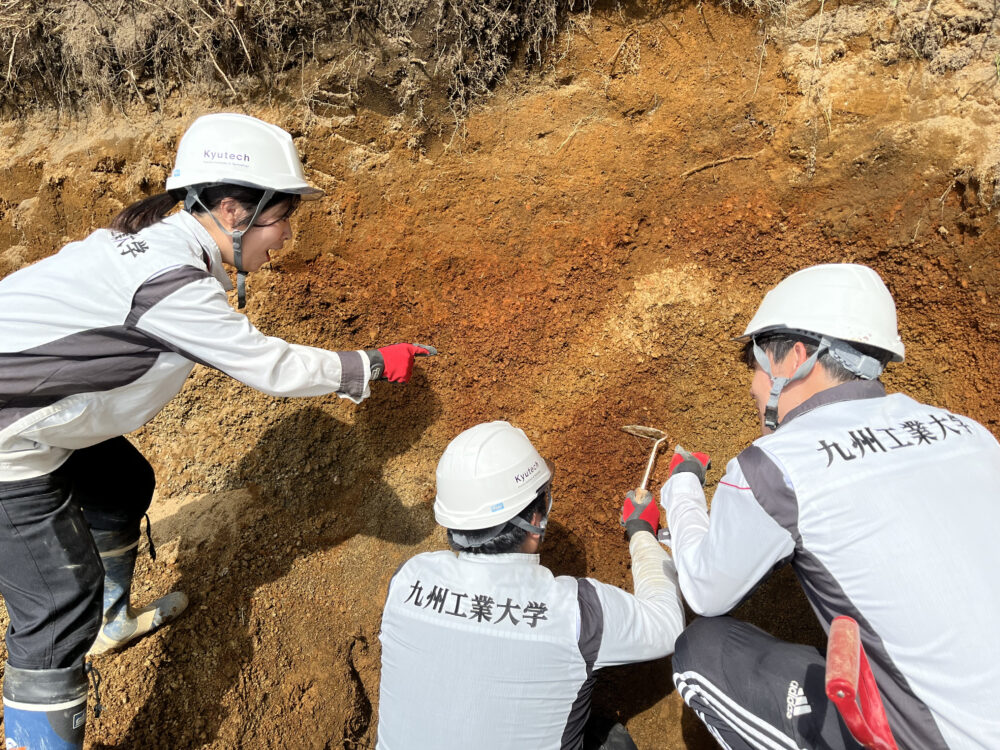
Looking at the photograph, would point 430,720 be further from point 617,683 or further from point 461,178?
point 461,178

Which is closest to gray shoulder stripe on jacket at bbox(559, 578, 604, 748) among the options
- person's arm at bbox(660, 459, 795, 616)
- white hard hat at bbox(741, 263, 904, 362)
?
person's arm at bbox(660, 459, 795, 616)

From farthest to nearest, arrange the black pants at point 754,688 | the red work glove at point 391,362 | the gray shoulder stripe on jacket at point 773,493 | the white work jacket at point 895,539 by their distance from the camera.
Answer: the red work glove at point 391,362 < the black pants at point 754,688 < the gray shoulder stripe on jacket at point 773,493 < the white work jacket at point 895,539

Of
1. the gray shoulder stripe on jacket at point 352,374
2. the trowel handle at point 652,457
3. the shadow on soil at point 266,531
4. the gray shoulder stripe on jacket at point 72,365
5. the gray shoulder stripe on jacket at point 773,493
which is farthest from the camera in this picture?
the trowel handle at point 652,457

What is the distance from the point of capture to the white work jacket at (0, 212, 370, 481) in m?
1.85

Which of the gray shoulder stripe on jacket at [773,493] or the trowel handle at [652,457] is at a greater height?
the gray shoulder stripe on jacket at [773,493]

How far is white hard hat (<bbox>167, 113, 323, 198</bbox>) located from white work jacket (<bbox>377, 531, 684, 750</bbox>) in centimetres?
140

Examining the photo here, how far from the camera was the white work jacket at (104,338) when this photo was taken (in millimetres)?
1854

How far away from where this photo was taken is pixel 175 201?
2.17 m

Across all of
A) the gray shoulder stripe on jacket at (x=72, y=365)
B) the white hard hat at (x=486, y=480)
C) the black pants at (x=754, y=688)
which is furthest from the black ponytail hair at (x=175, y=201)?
the black pants at (x=754, y=688)

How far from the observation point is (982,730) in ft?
4.70

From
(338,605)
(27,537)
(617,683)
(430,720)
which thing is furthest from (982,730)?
(27,537)

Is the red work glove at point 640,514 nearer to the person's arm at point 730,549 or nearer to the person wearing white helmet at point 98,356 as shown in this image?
the person's arm at point 730,549

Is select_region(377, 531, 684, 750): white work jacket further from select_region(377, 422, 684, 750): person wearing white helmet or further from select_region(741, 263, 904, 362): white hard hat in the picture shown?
select_region(741, 263, 904, 362): white hard hat

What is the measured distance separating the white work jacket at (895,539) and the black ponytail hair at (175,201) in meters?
1.80
